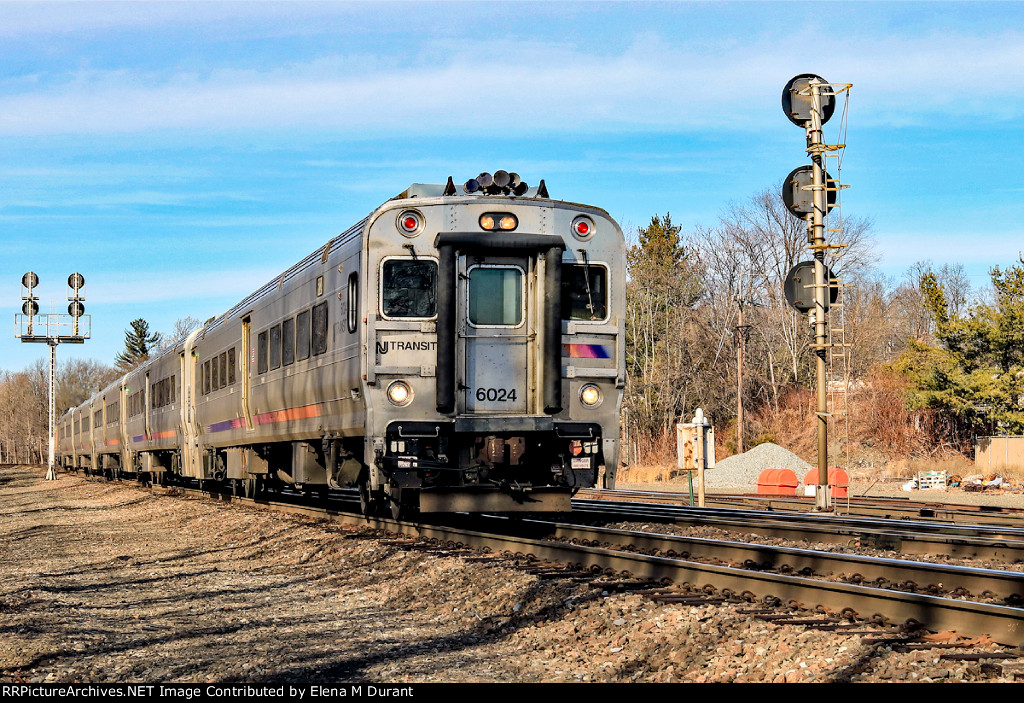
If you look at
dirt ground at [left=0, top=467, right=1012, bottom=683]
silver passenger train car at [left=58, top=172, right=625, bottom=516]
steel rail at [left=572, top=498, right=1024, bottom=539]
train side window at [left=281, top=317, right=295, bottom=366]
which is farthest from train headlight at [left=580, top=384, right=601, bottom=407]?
train side window at [left=281, top=317, right=295, bottom=366]

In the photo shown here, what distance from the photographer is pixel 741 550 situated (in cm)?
969

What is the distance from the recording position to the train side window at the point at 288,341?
1530 centimetres

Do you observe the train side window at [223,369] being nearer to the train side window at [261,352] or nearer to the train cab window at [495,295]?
the train side window at [261,352]

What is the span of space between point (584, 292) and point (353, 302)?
2561mm

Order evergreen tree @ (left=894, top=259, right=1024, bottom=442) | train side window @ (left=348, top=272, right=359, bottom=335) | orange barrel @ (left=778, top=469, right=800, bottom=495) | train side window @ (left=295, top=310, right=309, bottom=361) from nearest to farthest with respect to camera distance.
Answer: train side window @ (left=348, top=272, right=359, bottom=335)
train side window @ (left=295, top=310, right=309, bottom=361)
orange barrel @ (left=778, top=469, right=800, bottom=495)
evergreen tree @ (left=894, top=259, right=1024, bottom=442)

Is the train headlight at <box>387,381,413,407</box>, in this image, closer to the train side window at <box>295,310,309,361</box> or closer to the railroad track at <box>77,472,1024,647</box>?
the railroad track at <box>77,472,1024,647</box>

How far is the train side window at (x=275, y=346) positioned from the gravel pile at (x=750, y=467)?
1778 centimetres

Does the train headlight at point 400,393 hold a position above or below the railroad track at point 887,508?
above

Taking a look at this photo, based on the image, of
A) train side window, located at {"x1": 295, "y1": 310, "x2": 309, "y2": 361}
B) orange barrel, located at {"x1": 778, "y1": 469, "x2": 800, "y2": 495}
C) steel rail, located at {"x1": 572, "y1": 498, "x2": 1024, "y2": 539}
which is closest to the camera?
steel rail, located at {"x1": 572, "y1": 498, "x2": 1024, "y2": 539}

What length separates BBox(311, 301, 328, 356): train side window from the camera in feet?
44.2

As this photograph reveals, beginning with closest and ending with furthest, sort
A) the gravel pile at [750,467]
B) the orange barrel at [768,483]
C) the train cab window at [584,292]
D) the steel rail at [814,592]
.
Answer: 1. the steel rail at [814,592]
2. the train cab window at [584,292]
3. the orange barrel at [768,483]
4. the gravel pile at [750,467]

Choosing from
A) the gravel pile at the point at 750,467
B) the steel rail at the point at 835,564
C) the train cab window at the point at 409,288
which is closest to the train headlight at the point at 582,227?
the train cab window at the point at 409,288

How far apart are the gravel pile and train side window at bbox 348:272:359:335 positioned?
20.9 m
